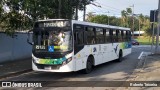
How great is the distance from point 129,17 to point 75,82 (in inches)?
4667

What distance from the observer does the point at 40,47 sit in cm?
1451

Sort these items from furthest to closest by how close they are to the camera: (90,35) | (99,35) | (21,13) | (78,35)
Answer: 1. (99,35)
2. (21,13)
3. (90,35)
4. (78,35)

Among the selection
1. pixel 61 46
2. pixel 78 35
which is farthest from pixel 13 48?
pixel 61 46

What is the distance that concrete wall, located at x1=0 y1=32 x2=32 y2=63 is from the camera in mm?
19922

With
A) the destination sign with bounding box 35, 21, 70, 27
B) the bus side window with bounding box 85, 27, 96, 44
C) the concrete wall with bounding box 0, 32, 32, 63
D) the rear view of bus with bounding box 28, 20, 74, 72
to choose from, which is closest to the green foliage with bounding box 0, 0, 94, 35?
the concrete wall with bounding box 0, 32, 32, 63

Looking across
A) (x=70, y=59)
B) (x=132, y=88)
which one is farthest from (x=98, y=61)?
(x=132, y=88)

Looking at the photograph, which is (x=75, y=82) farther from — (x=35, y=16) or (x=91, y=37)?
(x=35, y=16)

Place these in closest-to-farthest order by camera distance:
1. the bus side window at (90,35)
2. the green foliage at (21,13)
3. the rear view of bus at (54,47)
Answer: the rear view of bus at (54,47) → the bus side window at (90,35) → the green foliage at (21,13)

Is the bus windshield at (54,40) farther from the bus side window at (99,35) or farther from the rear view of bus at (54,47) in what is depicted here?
the bus side window at (99,35)

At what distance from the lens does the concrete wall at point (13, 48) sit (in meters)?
19.9

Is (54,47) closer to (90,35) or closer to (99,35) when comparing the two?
(90,35)

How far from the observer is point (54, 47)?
1424 centimetres

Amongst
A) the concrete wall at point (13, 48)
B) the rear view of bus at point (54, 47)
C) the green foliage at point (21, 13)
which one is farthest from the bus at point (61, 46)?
the concrete wall at point (13, 48)

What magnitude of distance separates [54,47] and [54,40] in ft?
1.03
